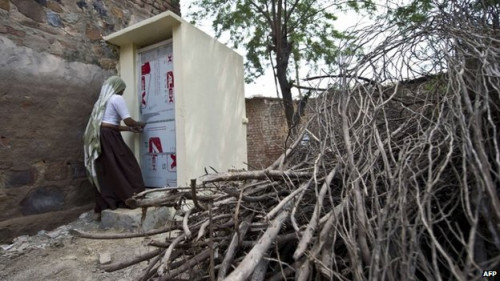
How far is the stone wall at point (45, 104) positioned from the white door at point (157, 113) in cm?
52

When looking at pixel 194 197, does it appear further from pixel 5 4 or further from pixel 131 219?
Result: pixel 5 4

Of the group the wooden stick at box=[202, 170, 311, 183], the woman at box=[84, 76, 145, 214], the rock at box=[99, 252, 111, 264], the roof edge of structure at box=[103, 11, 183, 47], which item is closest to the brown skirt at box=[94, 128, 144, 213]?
the woman at box=[84, 76, 145, 214]

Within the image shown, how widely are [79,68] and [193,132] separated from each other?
150 centimetres

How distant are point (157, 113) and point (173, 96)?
0.34m

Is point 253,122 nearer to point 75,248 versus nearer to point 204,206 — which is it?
point 75,248

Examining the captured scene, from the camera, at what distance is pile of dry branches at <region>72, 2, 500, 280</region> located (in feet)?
2.52

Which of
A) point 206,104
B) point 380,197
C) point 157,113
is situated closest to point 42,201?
point 157,113

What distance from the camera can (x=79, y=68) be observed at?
132 inches

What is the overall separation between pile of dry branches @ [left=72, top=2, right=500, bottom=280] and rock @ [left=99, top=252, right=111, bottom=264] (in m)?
1.33

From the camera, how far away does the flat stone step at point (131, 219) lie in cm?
282

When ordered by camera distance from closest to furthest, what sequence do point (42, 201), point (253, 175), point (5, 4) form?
point (253, 175) < point (5, 4) < point (42, 201)

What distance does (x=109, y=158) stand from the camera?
3.06m

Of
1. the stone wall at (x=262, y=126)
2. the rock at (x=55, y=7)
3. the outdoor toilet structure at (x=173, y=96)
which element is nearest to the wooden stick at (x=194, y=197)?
the outdoor toilet structure at (x=173, y=96)

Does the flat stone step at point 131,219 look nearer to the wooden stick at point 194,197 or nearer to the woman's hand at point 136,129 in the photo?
the woman's hand at point 136,129
